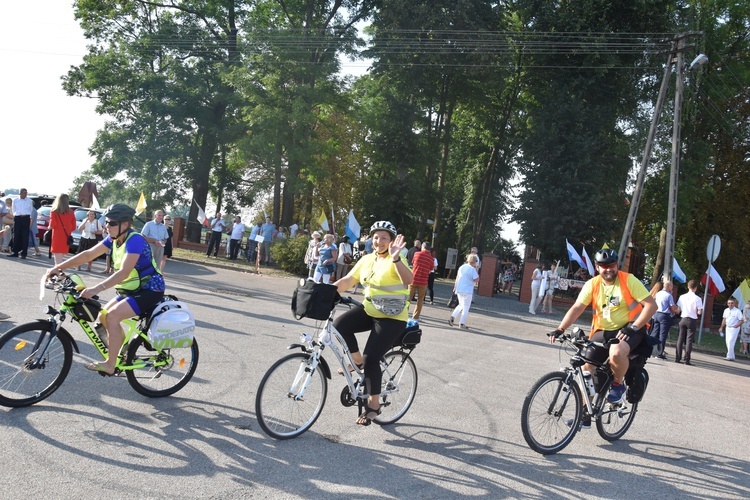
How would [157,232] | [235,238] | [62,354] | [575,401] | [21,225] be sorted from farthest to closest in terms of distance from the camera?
[235,238] < [21,225] < [157,232] < [575,401] < [62,354]

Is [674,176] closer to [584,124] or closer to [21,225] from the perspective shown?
[584,124]

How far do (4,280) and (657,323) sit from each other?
1356cm

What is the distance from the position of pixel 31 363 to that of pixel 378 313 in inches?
112

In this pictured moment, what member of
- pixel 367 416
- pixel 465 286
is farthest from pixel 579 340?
pixel 465 286

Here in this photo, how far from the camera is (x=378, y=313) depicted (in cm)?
599

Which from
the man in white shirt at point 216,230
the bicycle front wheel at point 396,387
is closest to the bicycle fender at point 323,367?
the bicycle front wheel at point 396,387

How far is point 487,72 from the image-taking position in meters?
35.3

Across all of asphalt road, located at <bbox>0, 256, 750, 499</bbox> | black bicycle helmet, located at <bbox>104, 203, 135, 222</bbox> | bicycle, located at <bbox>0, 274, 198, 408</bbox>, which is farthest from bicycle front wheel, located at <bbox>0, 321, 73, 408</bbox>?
black bicycle helmet, located at <bbox>104, 203, 135, 222</bbox>

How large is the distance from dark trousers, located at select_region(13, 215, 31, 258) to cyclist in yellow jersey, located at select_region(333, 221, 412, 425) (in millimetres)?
15090

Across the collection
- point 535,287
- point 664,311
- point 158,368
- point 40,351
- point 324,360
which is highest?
point 535,287

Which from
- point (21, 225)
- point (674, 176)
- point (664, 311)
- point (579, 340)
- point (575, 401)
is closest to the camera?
point (575, 401)

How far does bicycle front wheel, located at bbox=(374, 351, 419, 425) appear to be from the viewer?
20.8ft

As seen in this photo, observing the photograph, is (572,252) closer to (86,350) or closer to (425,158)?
(425,158)

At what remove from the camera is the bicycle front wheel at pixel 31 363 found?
5.31m
